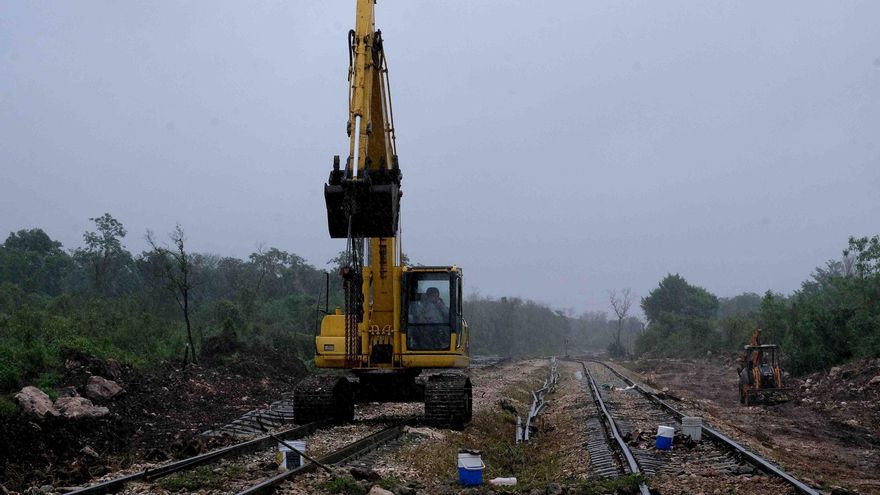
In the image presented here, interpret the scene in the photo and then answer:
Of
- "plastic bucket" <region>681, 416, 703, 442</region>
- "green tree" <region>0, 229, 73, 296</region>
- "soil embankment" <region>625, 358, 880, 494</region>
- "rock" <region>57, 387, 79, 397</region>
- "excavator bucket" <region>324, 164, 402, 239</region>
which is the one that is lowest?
"soil embankment" <region>625, 358, 880, 494</region>

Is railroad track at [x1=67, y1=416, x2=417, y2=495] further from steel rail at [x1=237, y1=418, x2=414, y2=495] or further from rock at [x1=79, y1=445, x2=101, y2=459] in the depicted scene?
rock at [x1=79, y1=445, x2=101, y2=459]

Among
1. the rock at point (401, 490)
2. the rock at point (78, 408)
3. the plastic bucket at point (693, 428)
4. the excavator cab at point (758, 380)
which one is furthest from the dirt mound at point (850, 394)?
the rock at point (78, 408)

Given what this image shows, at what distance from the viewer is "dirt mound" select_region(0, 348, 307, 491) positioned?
1005 centimetres

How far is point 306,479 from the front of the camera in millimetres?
8781

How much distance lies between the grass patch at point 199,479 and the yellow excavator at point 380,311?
5153 mm

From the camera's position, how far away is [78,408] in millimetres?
13336

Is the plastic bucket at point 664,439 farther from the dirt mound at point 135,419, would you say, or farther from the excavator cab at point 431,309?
the dirt mound at point 135,419

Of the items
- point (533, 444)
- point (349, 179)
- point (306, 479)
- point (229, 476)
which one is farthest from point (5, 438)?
point (533, 444)

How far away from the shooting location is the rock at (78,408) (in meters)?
13.0

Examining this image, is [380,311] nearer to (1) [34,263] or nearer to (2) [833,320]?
(2) [833,320]

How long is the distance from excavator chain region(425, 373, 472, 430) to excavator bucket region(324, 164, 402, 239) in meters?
2.88

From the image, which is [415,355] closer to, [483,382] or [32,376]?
[32,376]

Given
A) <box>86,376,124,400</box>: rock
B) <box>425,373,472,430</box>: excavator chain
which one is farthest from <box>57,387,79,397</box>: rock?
<box>425,373,472,430</box>: excavator chain

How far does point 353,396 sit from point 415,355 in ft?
5.10
